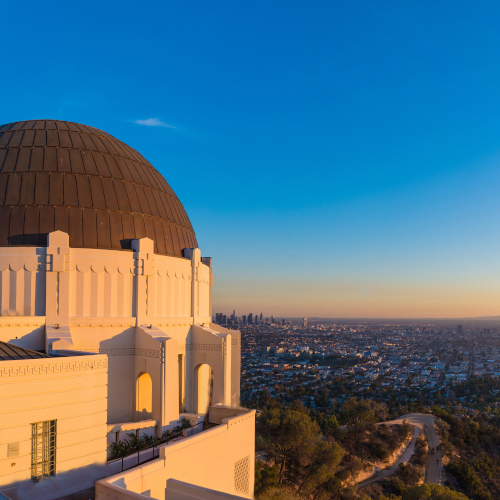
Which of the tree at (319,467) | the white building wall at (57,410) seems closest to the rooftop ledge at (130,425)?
the white building wall at (57,410)

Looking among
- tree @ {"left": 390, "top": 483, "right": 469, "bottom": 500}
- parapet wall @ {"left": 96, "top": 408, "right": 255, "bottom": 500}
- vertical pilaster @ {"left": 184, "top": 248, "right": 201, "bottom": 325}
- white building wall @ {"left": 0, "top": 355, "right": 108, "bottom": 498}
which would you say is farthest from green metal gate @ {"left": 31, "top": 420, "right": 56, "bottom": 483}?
tree @ {"left": 390, "top": 483, "right": 469, "bottom": 500}

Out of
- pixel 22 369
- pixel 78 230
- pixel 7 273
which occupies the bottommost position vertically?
pixel 22 369

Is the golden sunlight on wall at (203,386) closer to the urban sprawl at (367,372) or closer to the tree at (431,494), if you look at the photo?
the tree at (431,494)

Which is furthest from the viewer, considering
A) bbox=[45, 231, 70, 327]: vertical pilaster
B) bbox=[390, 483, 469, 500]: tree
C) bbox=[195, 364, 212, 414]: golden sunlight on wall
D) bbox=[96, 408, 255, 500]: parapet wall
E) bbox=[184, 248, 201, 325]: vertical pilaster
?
bbox=[390, 483, 469, 500]: tree

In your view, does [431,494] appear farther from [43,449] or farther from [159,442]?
[43,449]

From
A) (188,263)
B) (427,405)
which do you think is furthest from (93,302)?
(427,405)

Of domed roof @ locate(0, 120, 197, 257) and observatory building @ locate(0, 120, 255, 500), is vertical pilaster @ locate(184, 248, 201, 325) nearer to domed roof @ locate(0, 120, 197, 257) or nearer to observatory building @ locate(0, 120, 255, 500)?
observatory building @ locate(0, 120, 255, 500)

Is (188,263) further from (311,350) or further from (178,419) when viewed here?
(311,350)
